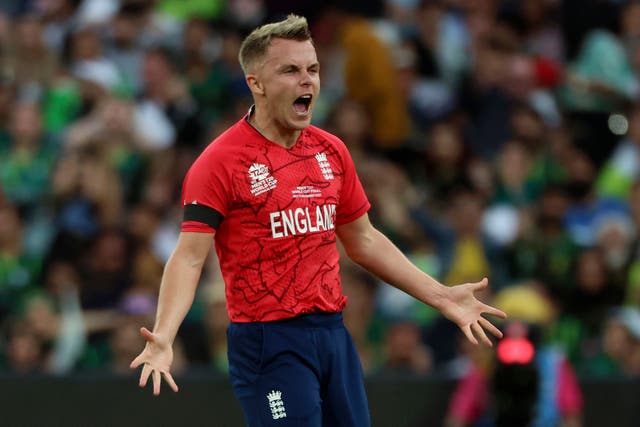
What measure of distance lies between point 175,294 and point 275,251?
0.46m

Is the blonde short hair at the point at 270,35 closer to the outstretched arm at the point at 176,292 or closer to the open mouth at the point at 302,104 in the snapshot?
the open mouth at the point at 302,104

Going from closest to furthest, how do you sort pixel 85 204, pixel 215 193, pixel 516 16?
pixel 215 193 → pixel 85 204 → pixel 516 16

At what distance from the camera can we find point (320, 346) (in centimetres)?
588

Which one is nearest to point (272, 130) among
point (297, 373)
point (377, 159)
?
point (297, 373)

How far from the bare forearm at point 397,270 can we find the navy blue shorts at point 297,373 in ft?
1.37

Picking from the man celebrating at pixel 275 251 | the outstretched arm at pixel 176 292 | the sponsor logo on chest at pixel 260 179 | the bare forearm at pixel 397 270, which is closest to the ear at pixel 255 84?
the man celebrating at pixel 275 251

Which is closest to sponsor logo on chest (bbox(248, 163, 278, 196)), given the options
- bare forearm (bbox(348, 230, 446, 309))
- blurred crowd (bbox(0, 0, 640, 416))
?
bare forearm (bbox(348, 230, 446, 309))

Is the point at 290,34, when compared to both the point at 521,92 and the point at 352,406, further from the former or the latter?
the point at 521,92

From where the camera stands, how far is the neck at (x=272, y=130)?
5.96m

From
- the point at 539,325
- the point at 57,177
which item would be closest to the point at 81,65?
the point at 57,177

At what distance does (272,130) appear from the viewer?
19.6 feet

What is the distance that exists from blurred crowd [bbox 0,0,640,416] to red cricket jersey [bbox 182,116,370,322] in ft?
12.6

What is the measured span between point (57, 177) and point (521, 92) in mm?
4131

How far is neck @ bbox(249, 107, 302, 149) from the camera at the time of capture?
596 centimetres
